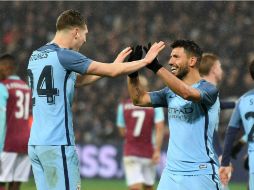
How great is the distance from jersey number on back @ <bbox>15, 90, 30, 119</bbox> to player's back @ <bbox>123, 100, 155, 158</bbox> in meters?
1.81

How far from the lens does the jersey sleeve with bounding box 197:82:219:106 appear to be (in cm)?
669

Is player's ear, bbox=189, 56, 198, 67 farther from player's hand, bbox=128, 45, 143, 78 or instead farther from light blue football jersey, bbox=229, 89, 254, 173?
light blue football jersey, bbox=229, 89, 254, 173

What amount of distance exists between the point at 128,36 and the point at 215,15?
208 cm

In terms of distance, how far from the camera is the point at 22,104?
1029cm

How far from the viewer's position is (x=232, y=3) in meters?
19.2

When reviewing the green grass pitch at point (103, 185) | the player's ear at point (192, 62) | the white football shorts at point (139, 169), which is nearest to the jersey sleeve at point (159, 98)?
the player's ear at point (192, 62)

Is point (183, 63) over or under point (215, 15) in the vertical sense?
under

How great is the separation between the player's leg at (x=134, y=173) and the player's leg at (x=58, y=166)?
191 inches

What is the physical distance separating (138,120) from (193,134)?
5.02 m

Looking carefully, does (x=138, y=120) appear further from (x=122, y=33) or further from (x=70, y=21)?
(x=122, y=33)

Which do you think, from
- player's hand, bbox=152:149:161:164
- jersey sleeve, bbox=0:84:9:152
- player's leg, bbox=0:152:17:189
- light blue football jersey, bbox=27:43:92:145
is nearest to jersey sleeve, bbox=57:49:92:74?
light blue football jersey, bbox=27:43:92:145

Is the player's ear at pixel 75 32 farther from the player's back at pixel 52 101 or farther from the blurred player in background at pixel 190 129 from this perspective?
the blurred player in background at pixel 190 129

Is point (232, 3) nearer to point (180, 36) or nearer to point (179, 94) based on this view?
point (180, 36)

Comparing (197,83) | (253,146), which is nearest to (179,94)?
(197,83)
